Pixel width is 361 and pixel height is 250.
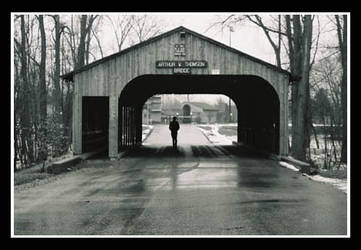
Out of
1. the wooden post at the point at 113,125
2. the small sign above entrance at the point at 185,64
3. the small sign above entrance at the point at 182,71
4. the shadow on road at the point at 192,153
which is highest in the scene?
the small sign above entrance at the point at 185,64

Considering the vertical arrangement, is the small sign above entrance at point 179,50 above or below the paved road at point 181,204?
above

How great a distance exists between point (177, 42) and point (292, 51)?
9605mm

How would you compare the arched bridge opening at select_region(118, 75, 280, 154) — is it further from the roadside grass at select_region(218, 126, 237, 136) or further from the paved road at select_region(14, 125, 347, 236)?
the roadside grass at select_region(218, 126, 237, 136)

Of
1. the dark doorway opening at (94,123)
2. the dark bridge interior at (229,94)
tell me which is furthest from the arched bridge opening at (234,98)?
the dark doorway opening at (94,123)

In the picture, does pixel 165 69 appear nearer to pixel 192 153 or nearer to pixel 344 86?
pixel 192 153

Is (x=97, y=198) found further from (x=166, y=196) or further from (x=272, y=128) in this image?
(x=272, y=128)

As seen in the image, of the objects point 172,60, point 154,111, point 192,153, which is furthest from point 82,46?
point 154,111

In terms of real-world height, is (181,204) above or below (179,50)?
below

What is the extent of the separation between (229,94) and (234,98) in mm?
749

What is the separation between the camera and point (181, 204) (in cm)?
931

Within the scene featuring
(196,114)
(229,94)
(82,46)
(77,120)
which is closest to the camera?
(77,120)

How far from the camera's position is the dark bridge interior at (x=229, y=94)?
21.2 metres

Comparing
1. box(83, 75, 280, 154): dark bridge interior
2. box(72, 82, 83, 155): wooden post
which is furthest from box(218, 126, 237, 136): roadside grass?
box(72, 82, 83, 155): wooden post

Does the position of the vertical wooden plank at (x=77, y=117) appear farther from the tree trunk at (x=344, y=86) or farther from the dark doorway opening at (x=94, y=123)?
the tree trunk at (x=344, y=86)
